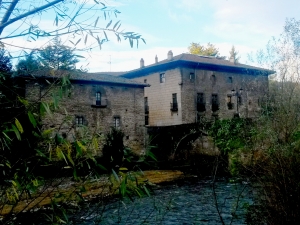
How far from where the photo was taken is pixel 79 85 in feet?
76.6

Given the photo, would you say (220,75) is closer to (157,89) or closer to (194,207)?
(157,89)

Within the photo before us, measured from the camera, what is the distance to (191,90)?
29203mm

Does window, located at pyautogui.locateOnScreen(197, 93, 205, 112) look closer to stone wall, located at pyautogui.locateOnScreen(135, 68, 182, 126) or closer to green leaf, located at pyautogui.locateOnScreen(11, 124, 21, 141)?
stone wall, located at pyautogui.locateOnScreen(135, 68, 182, 126)

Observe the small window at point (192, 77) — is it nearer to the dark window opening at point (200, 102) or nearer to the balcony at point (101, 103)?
the dark window opening at point (200, 102)

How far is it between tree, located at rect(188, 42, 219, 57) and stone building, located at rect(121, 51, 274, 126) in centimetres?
1110

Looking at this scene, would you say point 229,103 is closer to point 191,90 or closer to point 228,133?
point 191,90

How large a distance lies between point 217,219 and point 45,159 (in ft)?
23.0

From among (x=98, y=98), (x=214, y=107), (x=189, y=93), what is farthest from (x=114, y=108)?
(x=214, y=107)

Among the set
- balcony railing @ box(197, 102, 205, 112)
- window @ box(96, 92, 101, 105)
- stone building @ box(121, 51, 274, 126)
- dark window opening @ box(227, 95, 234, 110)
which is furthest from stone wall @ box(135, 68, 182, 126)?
window @ box(96, 92, 101, 105)

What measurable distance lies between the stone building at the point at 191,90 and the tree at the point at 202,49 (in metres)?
11.1

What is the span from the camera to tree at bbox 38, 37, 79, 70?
1.94m

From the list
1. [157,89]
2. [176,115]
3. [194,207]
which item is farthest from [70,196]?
[157,89]

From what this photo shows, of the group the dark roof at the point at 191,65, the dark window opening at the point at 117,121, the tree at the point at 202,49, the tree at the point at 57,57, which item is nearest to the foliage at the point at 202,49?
the tree at the point at 202,49

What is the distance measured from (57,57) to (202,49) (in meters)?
43.9
